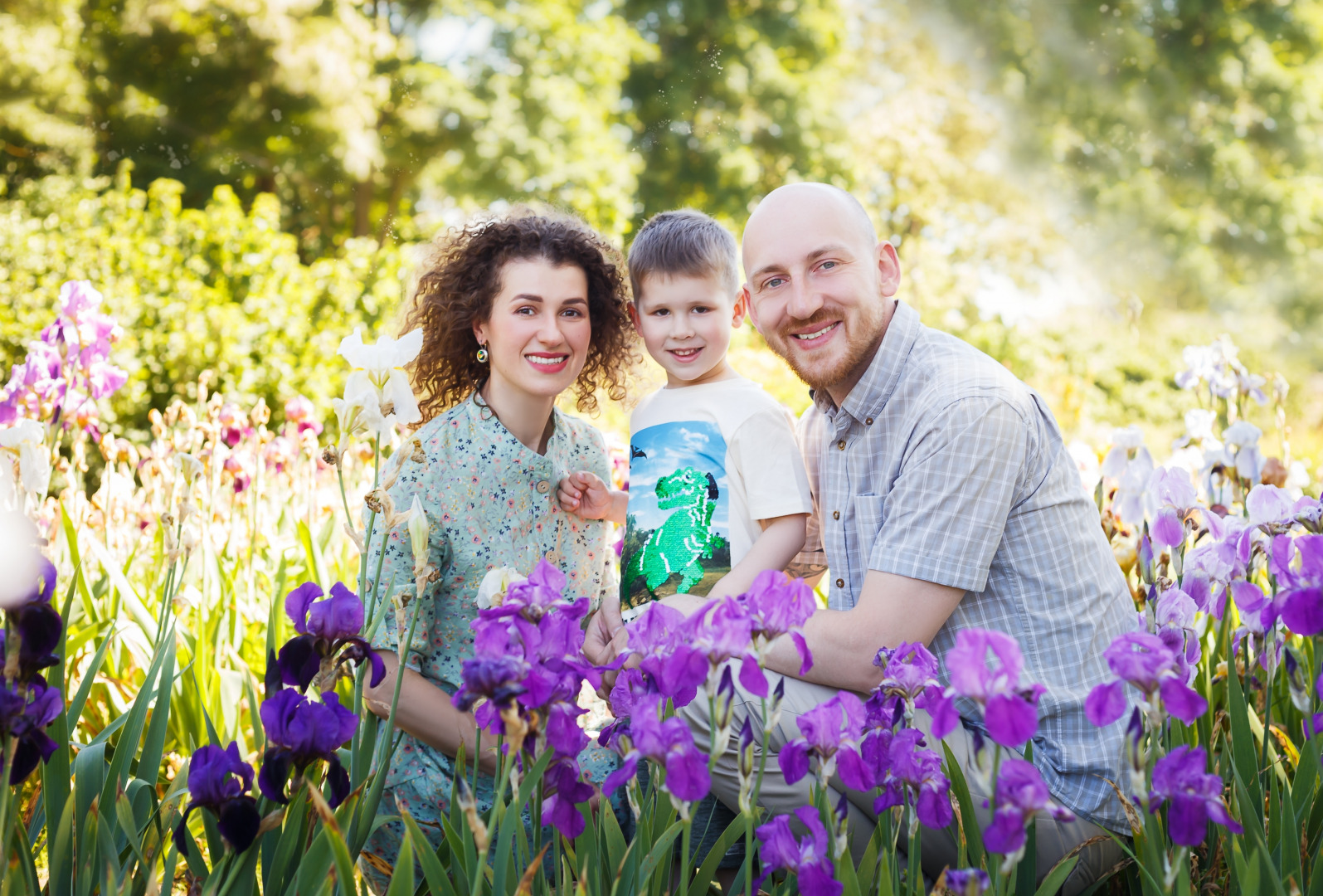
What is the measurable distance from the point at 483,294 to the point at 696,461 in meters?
0.66

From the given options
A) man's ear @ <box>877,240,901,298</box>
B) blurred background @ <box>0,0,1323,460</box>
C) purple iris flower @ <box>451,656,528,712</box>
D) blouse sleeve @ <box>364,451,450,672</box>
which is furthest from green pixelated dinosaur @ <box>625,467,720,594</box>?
blurred background @ <box>0,0,1323,460</box>

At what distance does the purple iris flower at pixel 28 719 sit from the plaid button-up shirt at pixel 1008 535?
133 cm

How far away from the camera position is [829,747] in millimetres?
1108

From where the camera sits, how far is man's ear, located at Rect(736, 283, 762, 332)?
2223 mm

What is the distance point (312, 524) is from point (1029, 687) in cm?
314

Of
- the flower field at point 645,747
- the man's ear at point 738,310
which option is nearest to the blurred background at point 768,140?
the man's ear at point 738,310

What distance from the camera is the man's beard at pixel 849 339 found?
209 centimetres

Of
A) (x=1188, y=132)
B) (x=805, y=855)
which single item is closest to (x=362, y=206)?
(x=1188, y=132)

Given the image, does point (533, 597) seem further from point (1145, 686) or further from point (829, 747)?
point (1145, 686)

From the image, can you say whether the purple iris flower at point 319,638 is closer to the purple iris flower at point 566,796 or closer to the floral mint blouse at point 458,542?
the purple iris flower at point 566,796

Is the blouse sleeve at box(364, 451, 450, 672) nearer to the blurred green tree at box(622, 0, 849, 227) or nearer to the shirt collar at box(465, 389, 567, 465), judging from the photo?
the shirt collar at box(465, 389, 567, 465)

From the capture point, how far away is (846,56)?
16.3 metres

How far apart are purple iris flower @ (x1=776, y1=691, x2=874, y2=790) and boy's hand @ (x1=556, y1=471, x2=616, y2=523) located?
3.99ft

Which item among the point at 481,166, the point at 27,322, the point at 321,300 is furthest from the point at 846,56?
the point at 27,322
